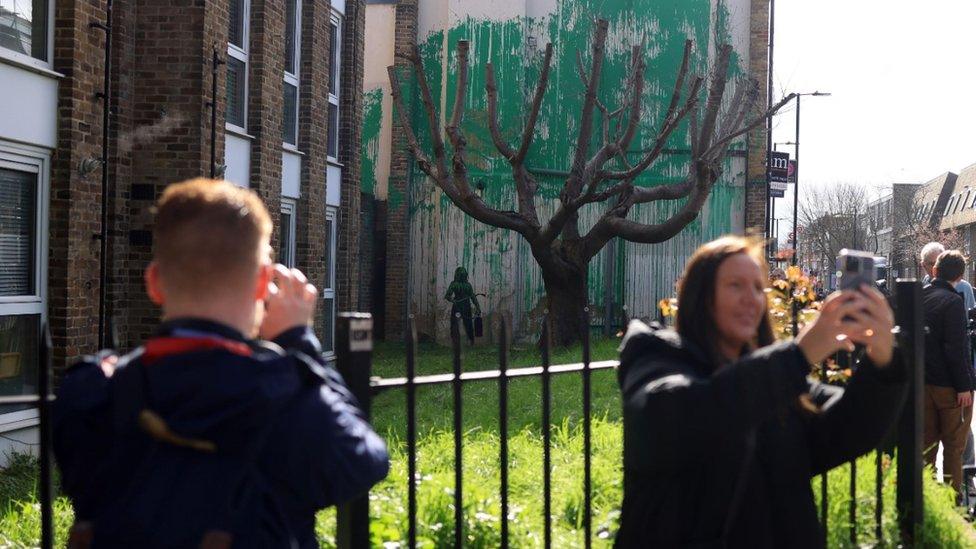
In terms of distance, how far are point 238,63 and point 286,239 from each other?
2.99 m

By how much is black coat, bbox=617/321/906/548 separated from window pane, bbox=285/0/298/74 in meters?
13.4

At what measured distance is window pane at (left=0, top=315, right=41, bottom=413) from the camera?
9102 mm

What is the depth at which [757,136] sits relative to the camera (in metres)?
25.8

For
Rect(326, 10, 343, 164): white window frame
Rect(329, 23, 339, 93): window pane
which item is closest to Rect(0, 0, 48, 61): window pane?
Rect(326, 10, 343, 164): white window frame

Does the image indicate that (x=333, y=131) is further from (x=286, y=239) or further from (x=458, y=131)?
(x=286, y=239)

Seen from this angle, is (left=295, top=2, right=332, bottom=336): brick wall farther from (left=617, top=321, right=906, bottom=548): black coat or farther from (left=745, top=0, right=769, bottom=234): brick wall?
(left=617, top=321, right=906, bottom=548): black coat

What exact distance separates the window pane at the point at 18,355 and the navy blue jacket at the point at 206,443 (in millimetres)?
7562

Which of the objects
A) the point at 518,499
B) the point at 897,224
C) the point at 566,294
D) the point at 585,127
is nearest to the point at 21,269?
the point at 518,499

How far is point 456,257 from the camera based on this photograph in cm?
2561

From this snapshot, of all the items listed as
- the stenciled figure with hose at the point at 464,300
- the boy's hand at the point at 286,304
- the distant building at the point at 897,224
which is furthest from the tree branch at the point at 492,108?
the distant building at the point at 897,224

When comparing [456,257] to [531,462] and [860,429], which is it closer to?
[531,462]

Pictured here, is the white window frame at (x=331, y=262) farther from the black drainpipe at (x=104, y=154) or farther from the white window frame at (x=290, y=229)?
the black drainpipe at (x=104, y=154)

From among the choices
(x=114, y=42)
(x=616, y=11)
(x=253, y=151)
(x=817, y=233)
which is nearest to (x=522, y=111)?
(x=616, y=11)

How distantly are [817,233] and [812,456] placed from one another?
71983 mm
